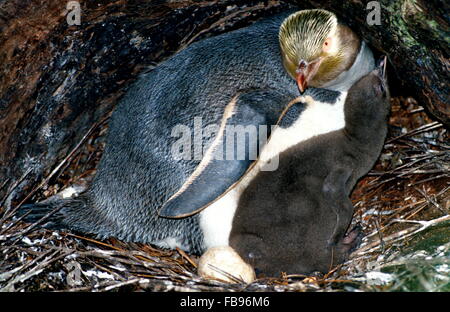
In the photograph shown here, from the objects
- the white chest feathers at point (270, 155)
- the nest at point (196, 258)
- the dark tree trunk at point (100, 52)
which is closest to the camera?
the nest at point (196, 258)

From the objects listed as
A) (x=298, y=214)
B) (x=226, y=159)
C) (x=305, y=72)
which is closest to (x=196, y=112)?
(x=226, y=159)

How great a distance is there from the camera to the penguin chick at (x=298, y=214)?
2375mm

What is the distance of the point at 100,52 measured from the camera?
269 centimetres

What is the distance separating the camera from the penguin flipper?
2.17 metres

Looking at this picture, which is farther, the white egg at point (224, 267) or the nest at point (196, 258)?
the white egg at point (224, 267)

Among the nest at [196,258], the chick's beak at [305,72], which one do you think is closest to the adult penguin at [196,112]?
the chick's beak at [305,72]

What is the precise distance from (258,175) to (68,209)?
2.83 ft

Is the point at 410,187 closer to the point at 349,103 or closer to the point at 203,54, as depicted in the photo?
the point at 349,103

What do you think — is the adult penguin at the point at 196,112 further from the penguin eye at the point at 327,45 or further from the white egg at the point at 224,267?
the white egg at the point at 224,267

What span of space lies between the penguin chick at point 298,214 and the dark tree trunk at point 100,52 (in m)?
0.49

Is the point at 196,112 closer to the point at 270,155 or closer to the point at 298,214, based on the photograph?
the point at 270,155

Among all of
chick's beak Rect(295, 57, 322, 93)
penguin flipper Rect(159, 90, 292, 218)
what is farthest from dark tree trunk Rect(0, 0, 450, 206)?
penguin flipper Rect(159, 90, 292, 218)

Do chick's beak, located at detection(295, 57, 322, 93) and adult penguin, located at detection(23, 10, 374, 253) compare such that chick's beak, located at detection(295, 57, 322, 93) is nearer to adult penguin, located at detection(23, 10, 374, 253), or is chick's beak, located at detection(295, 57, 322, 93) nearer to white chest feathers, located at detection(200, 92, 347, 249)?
adult penguin, located at detection(23, 10, 374, 253)

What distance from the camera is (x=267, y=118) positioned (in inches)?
89.5
